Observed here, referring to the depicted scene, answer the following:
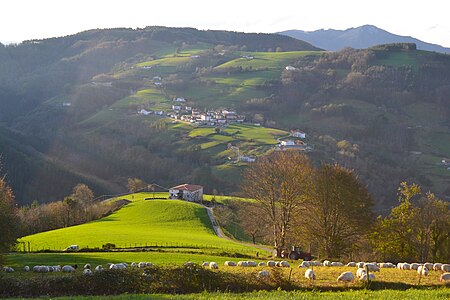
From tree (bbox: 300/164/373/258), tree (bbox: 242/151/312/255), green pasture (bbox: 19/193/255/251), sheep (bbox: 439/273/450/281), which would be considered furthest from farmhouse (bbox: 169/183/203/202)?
sheep (bbox: 439/273/450/281)

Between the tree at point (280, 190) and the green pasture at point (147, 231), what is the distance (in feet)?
15.1

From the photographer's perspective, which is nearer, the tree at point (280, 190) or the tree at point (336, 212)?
the tree at point (336, 212)

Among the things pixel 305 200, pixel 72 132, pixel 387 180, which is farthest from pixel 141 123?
pixel 305 200

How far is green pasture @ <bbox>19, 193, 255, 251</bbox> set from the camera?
55344 millimetres

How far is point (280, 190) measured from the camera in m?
55.0

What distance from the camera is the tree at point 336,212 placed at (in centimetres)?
5044

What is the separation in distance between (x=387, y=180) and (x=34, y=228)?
96.2 meters

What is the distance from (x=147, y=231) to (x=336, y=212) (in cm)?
2705

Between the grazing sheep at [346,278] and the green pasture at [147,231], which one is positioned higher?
the grazing sheep at [346,278]

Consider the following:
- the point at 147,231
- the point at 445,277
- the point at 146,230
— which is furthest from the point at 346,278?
the point at 146,230

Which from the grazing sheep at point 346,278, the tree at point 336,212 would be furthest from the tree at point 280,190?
the grazing sheep at point 346,278

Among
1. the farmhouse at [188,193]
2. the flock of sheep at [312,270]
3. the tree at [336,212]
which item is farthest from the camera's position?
the farmhouse at [188,193]

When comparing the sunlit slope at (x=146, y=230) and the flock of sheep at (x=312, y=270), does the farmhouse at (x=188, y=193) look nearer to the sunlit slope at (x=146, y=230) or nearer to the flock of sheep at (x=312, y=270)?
the sunlit slope at (x=146, y=230)

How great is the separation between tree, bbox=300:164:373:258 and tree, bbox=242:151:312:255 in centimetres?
168
